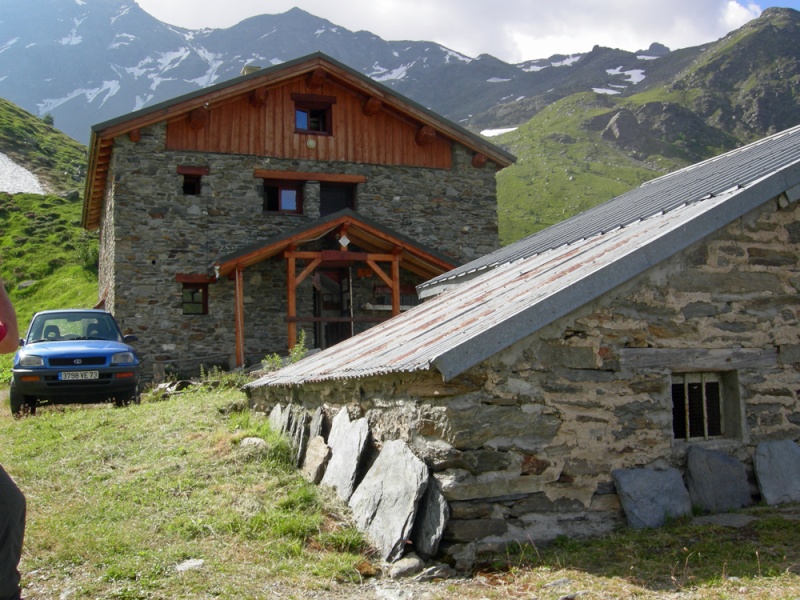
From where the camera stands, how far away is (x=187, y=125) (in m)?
18.1

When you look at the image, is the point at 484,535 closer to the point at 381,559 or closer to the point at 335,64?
the point at 381,559

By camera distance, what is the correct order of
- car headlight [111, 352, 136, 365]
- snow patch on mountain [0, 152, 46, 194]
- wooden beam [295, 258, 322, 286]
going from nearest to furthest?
car headlight [111, 352, 136, 365]
wooden beam [295, 258, 322, 286]
snow patch on mountain [0, 152, 46, 194]

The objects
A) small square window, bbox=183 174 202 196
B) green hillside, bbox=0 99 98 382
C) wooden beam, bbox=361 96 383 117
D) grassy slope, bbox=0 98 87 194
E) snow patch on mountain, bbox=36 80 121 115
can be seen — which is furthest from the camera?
snow patch on mountain, bbox=36 80 121 115

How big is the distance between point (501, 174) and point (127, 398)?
2658 inches

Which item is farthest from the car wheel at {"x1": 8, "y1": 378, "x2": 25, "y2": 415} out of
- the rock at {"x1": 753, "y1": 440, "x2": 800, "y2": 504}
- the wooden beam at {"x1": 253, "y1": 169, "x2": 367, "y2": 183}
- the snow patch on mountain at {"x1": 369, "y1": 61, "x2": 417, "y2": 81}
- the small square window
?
the snow patch on mountain at {"x1": 369, "y1": 61, "x2": 417, "y2": 81}

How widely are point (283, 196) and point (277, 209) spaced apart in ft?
1.15

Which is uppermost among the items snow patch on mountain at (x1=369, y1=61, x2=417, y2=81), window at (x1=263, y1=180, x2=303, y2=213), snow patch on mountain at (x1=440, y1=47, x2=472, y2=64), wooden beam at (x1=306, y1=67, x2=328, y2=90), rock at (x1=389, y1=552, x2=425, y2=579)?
snow patch on mountain at (x1=440, y1=47, x2=472, y2=64)

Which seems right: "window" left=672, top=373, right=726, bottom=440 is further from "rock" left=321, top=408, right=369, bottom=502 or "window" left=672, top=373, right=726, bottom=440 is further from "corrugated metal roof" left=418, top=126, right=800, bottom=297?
"rock" left=321, top=408, right=369, bottom=502

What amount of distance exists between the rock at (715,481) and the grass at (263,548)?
193 mm

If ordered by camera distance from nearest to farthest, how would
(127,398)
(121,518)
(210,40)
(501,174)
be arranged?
1. (121,518)
2. (127,398)
3. (501,174)
4. (210,40)

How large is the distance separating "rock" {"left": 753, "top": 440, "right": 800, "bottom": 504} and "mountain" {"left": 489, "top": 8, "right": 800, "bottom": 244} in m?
50.2

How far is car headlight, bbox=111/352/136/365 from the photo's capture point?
12398 millimetres

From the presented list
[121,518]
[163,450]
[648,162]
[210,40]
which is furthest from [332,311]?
[210,40]

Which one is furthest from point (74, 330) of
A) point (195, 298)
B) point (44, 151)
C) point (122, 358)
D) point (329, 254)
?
point (44, 151)
